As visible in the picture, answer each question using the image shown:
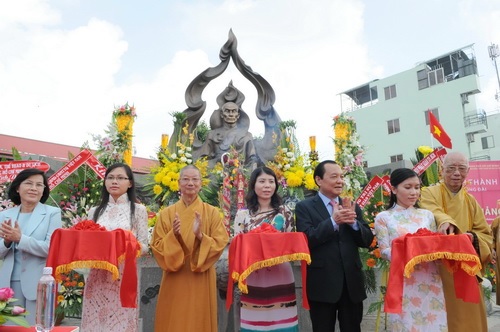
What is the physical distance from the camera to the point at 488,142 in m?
23.1

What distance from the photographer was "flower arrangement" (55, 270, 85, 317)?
4.89 m

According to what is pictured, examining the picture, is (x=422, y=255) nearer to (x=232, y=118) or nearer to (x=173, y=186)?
(x=173, y=186)

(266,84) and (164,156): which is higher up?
(266,84)

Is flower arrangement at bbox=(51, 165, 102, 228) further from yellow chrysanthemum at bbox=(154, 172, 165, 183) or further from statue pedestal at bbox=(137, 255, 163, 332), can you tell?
statue pedestal at bbox=(137, 255, 163, 332)

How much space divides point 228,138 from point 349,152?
2496mm

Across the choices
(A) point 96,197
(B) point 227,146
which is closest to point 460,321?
(A) point 96,197

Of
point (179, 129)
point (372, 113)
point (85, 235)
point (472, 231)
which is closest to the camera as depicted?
point (85, 235)

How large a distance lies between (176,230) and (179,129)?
15.6 feet

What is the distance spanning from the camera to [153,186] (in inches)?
234

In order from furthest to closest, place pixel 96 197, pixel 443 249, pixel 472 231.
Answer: pixel 96 197, pixel 472 231, pixel 443 249

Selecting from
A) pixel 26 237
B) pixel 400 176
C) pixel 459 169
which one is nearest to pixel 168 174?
pixel 26 237

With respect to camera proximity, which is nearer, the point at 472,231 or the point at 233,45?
the point at 472,231

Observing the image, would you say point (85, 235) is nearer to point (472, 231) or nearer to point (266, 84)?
point (472, 231)

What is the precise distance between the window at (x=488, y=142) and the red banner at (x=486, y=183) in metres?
15.3
